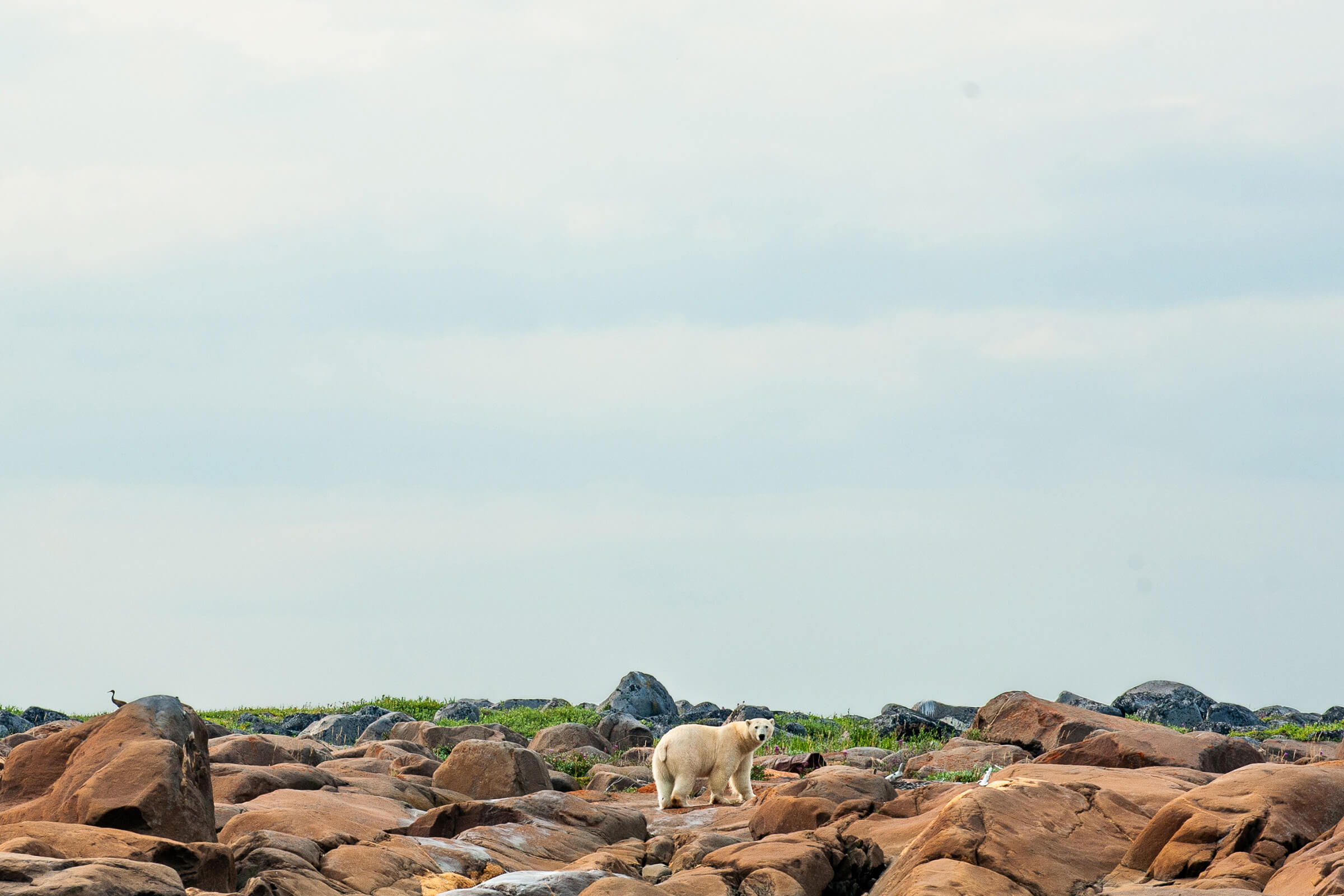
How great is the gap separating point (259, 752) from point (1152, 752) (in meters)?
13.9

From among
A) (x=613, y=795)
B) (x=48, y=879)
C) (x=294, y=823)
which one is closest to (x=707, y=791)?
(x=613, y=795)

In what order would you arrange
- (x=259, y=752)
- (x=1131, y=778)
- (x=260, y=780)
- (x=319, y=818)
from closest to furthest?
(x=319, y=818) < (x=1131, y=778) < (x=260, y=780) < (x=259, y=752)

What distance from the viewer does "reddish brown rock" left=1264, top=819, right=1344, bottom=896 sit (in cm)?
961

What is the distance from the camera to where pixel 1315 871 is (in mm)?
9984

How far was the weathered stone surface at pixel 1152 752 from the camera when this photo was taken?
1767cm

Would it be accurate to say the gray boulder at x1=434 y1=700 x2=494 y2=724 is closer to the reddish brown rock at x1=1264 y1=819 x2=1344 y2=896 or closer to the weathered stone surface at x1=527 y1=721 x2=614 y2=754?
the weathered stone surface at x1=527 y1=721 x2=614 y2=754

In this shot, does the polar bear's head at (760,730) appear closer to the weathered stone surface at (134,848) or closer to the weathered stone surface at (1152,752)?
the weathered stone surface at (1152,752)

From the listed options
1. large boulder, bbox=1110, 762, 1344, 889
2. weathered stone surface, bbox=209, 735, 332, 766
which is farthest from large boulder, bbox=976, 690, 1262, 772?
weathered stone surface, bbox=209, 735, 332, 766

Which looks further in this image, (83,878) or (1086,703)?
(1086,703)

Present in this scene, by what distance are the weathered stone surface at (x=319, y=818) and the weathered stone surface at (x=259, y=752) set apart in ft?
14.1

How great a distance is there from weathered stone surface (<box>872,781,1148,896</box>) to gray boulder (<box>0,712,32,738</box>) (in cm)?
2612

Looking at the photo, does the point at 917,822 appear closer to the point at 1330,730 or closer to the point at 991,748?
the point at 991,748

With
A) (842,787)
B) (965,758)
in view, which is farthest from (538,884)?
(965,758)

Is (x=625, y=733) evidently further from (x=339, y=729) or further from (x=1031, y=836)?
(x=1031, y=836)
